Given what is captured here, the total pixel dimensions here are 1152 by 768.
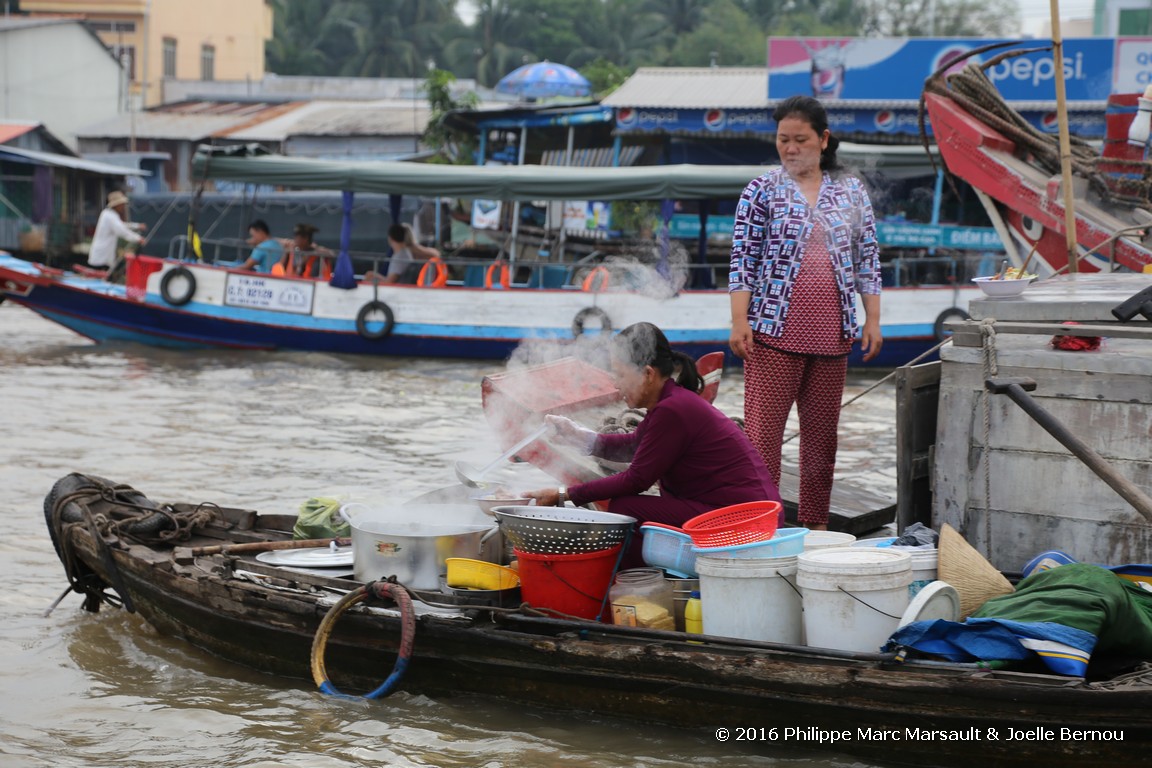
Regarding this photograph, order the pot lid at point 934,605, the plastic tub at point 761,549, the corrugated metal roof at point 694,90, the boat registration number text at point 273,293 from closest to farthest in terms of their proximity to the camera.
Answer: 1. the pot lid at point 934,605
2. the plastic tub at point 761,549
3. the boat registration number text at point 273,293
4. the corrugated metal roof at point 694,90

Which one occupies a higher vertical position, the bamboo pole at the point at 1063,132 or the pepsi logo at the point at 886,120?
the pepsi logo at the point at 886,120

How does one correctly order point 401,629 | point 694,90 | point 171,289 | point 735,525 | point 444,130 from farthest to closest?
1. point 444,130
2. point 694,90
3. point 171,289
4. point 401,629
5. point 735,525

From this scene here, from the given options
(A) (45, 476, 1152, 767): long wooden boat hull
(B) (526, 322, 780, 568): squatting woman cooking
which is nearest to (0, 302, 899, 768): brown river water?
(A) (45, 476, 1152, 767): long wooden boat hull

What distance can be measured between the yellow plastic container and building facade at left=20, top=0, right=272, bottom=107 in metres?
34.5

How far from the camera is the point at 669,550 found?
14.5ft

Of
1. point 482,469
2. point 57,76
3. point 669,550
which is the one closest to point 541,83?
point 57,76

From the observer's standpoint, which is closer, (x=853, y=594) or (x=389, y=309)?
→ (x=853, y=594)

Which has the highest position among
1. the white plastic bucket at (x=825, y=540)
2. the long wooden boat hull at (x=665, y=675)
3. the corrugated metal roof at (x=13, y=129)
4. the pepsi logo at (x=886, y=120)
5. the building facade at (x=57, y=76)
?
the building facade at (x=57, y=76)

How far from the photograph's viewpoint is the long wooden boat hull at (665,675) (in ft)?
11.9

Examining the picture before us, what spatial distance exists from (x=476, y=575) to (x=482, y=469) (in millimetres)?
1164

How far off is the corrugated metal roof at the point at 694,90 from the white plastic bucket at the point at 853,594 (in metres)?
16.4

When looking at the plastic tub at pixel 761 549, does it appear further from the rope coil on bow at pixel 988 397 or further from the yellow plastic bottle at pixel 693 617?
the rope coil on bow at pixel 988 397

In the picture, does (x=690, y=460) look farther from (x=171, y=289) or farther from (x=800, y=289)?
(x=171, y=289)

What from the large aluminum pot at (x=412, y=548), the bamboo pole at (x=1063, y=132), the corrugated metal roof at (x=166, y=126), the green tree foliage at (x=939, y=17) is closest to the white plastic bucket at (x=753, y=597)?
the large aluminum pot at (x=412, y=548)
